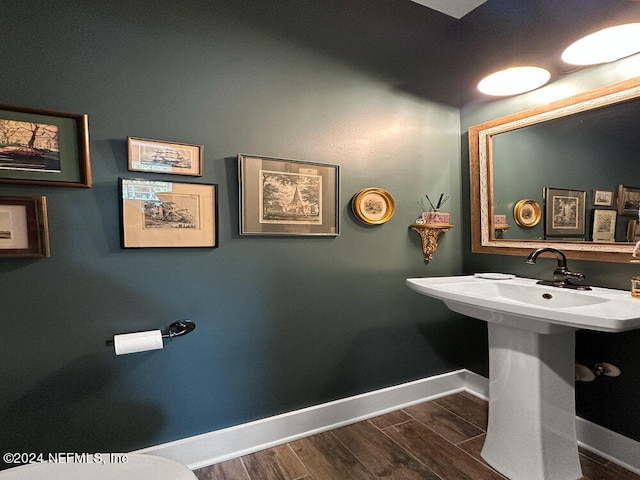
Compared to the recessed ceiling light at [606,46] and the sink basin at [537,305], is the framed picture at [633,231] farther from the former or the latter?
the recessed ceiling light at [606,46]

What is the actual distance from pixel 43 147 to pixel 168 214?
1.57ft

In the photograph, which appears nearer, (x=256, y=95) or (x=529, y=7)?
(x=256, y=95)

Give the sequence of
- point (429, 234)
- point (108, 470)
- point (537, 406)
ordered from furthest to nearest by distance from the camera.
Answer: point (429, 234)
point (537, 406)
point (108, 470)

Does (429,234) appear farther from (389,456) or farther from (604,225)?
(389,456)

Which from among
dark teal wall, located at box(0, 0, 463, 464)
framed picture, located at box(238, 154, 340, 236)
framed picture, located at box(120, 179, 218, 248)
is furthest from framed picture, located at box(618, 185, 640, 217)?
framed picture, located at box(120, 179, 218, 248)

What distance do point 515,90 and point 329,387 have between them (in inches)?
75.4

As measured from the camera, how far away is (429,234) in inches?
80.1

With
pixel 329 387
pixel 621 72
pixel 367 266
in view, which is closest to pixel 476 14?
pixel 621 72

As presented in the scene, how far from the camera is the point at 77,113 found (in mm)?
1276

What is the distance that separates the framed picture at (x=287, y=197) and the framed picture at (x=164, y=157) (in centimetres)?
20

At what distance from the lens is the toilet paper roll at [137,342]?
1.24 meters

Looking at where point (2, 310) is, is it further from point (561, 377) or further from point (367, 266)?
point (561, 377)

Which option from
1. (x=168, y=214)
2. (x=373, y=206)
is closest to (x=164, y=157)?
(x=168, y=214)

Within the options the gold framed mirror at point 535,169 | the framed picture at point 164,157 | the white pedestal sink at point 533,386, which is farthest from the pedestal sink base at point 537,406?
the framed picture at point 164,157
